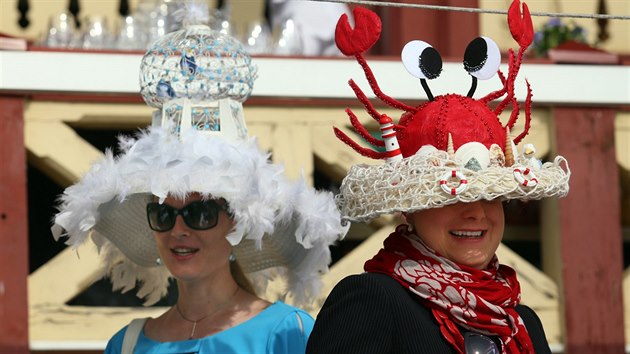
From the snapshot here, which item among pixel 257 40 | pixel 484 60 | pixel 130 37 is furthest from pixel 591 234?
pixel 484 60

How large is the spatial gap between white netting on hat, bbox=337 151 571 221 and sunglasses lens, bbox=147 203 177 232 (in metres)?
0.75

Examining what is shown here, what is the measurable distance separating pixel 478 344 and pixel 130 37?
3380mm

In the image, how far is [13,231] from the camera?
600cm

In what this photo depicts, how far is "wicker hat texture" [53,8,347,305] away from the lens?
14.6 ft

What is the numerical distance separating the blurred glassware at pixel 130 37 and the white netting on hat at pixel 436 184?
2.97 metres

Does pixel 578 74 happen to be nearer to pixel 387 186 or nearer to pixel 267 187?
pixel 267 187

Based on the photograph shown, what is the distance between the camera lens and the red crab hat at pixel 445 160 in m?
3.77

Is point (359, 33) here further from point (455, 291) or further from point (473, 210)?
point (455, 291)

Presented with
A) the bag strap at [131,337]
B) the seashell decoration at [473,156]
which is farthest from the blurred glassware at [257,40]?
the seashell decoration at [473,156]

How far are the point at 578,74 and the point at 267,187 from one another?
2405 mm

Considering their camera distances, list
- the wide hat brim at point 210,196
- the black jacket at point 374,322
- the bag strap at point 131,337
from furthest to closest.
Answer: the bag strap at point 131,337 < the wide hat brim at point 210,196 < the black jacket at point 374,322

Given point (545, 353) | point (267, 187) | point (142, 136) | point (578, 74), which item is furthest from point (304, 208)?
point (578, 74)

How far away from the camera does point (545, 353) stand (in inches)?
158

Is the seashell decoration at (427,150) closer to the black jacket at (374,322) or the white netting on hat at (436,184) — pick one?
the white netting on hat at (436,184)
